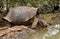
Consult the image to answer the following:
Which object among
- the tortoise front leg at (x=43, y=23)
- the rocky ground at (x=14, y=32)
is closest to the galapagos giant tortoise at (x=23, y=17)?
the tortoise front leg at (x=43, y=23)

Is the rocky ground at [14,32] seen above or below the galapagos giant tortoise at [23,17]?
below

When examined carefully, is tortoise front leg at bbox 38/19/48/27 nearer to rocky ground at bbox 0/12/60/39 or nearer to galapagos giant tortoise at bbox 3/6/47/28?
galapagos giant tortoise at bbox 3/6/47/28

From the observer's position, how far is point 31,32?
4.35 meters

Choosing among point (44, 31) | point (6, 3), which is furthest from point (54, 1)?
point (44, 31)

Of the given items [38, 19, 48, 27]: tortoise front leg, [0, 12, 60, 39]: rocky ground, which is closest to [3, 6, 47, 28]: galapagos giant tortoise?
[38, 19, 48, 27]: tortoise front leg

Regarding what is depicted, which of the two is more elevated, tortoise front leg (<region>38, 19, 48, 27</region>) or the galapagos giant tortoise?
the galapagos giant tortoise

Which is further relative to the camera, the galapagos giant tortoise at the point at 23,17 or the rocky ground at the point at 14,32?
the galapagos giant tortoise at the point at 23,17

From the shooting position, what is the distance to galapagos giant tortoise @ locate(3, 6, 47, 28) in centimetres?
467

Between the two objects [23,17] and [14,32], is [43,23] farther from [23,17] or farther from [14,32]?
[14,32]

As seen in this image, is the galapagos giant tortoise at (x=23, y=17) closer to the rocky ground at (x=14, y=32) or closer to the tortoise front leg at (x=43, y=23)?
the tortoise front leg at (x=43, y=23)

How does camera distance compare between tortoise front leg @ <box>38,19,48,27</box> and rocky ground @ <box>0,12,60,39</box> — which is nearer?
rocky ground @ <box>0,12,60,39</box>

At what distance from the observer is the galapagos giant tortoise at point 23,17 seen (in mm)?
4668

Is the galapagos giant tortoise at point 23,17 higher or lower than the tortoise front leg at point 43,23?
higher

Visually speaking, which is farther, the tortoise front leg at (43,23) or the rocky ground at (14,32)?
the tortoise front leg at (43,23)
